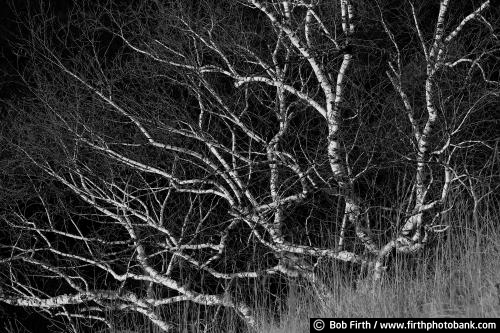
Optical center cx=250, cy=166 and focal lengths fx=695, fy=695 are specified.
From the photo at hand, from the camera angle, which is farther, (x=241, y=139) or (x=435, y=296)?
(x=241, y=139)

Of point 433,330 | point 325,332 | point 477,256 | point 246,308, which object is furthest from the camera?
point 246,308

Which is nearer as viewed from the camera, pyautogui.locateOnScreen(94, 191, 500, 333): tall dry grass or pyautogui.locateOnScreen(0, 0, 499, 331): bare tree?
pyautogui.locateOnScreen(94, 191, 500, 333): tall dry grass

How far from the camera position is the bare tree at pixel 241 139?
7.43 m

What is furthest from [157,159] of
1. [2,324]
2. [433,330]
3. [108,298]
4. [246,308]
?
[433,330]

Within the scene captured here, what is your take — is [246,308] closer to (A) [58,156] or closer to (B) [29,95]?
(A) [58,156]

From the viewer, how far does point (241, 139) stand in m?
8.48

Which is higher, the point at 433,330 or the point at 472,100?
the point at 472,100

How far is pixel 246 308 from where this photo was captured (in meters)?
7.67

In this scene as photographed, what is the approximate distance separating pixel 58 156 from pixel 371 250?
4196 mm

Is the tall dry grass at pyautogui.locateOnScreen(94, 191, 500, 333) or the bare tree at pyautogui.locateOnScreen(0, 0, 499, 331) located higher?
the bare tree at pyautogui.locateOnScreen(0, 0, 499, 331)

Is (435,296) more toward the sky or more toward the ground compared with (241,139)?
more toward the ground

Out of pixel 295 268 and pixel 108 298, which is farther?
pixel 108 298

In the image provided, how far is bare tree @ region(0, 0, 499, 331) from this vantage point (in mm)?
7426

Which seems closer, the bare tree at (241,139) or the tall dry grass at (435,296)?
the tall dry grass at (435,296)
